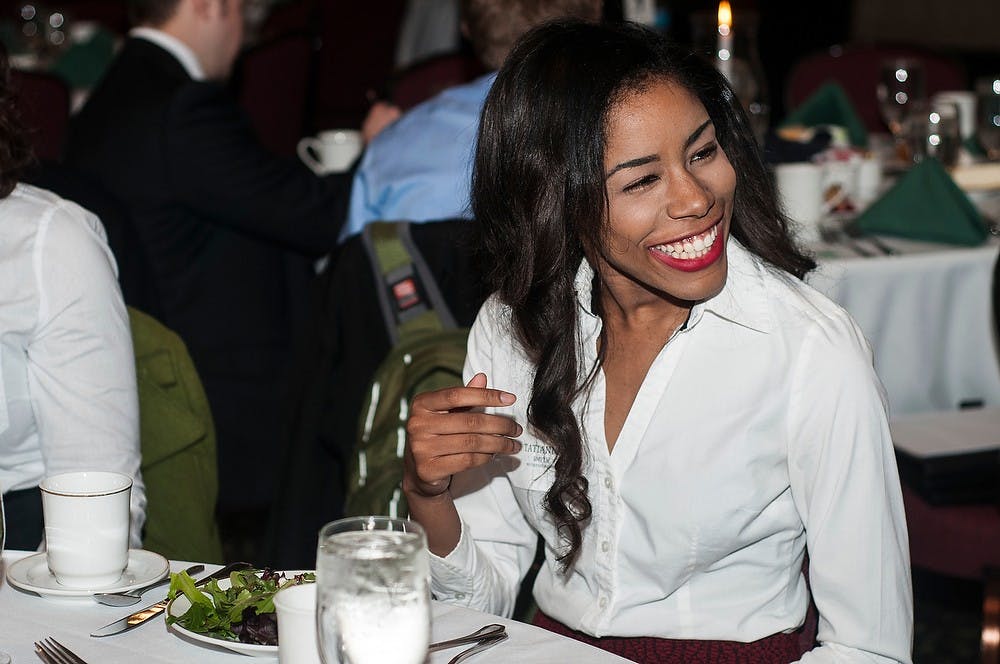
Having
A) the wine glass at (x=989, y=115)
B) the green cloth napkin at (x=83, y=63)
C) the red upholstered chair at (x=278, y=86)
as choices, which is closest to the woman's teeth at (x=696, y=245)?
the wine glass at (x=989, y=115)

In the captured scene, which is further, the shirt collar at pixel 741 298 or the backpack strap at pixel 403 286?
the backpack strap at pixel 403 286

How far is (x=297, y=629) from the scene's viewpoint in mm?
1083

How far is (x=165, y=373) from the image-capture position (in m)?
1.88

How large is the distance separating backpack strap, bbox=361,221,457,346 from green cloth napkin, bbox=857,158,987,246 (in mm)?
1114

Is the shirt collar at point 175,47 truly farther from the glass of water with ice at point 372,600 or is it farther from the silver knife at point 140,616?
the glass of water with ice at point 372,600

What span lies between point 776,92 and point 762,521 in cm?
755

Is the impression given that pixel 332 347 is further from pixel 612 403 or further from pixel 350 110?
pixel 350 110

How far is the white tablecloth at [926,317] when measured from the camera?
258cm

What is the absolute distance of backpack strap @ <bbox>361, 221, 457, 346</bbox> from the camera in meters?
2.07

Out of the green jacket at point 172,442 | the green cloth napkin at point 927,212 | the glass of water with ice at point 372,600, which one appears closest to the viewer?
the glass of water with ice at point 372,600

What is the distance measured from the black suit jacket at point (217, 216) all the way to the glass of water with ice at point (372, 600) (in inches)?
85.9

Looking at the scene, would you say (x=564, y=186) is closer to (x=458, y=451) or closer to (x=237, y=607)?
(x=458, y=451)

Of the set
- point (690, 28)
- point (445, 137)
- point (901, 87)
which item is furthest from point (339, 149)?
point (690, 28)

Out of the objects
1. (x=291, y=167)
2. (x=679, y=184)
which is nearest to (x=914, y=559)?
(x=679, y=184)
